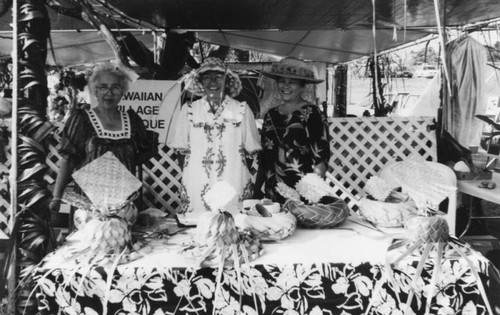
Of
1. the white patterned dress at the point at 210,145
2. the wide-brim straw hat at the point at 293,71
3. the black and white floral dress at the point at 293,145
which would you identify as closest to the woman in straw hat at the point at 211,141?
the white patterned dress at the point at 210,145

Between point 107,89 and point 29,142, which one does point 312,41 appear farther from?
point 29,142

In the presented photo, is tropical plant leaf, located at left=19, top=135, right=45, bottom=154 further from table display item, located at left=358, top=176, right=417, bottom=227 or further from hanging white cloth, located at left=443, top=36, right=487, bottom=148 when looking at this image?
hanging white cloth, located at left=443, top=36, right=487, bottom=148

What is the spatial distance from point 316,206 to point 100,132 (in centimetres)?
125

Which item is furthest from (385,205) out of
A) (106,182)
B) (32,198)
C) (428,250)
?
(32,198)

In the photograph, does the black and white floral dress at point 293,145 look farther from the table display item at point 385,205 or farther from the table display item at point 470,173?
the table display item at point 470,173

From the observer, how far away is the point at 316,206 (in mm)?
2338

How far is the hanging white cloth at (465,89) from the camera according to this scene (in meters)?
4.67

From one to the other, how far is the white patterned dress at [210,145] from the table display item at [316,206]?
459 millimetres

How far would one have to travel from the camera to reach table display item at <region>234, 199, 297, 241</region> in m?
2.11

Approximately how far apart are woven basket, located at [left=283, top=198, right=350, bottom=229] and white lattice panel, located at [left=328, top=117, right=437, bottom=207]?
7.45 ft

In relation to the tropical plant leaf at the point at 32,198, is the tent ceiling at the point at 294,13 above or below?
above

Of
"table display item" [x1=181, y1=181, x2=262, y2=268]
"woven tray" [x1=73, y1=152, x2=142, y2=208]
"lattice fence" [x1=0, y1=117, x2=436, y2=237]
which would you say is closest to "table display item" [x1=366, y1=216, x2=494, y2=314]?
"table display item" [x1=181, y1=181, x2=262, y2=268]

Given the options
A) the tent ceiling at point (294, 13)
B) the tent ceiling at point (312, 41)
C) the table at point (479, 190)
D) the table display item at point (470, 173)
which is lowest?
the table at point (479, 190)

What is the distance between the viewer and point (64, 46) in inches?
331
